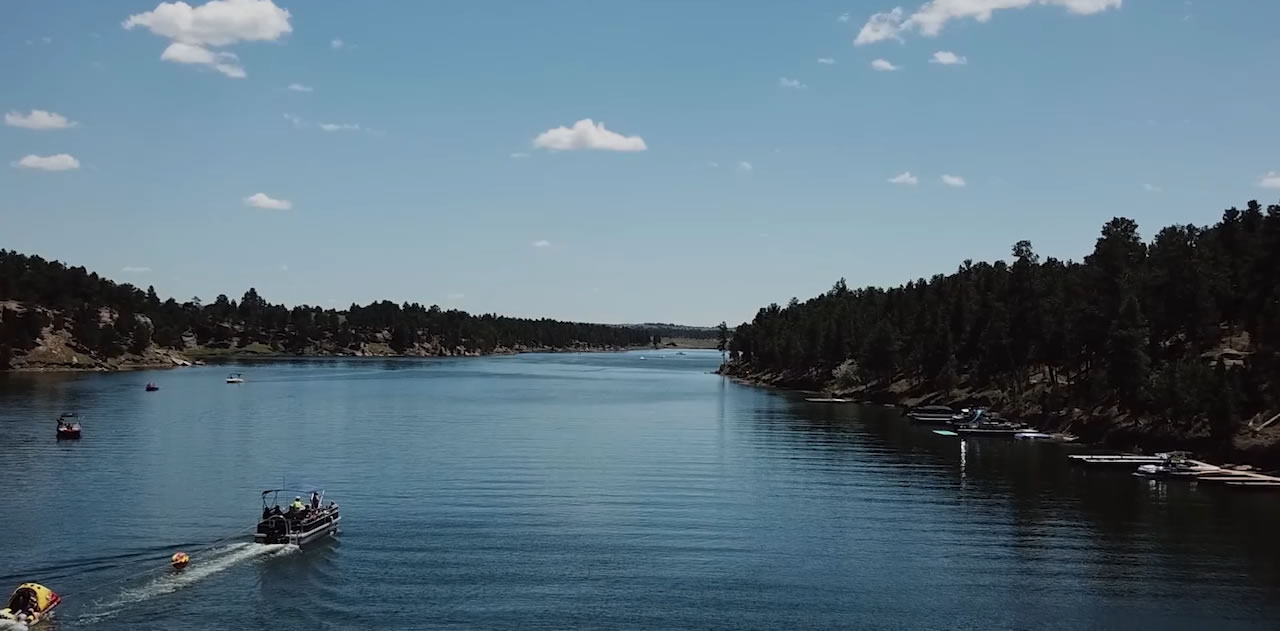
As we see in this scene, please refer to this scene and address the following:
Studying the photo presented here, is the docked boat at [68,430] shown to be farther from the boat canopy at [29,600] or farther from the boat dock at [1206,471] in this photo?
the boat dock at [1206,471]

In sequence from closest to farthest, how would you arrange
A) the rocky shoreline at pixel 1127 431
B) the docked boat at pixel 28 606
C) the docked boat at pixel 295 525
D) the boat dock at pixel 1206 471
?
the docked boat at pixel 28 606
the docked boat at pixel 295 525
the boat dock at pixel 1206 471
the rocky shoreline at pixel 1127 431

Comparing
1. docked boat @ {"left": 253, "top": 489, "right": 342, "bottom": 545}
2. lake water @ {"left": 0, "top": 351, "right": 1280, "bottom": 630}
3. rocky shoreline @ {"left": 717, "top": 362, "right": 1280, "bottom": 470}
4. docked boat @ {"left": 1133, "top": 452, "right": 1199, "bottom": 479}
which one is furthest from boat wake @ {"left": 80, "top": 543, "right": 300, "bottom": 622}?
rocky shoreline @ {"left": 717, "top": 362, "right": 1280, "bottom": 470}

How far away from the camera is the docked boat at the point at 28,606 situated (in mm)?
52406

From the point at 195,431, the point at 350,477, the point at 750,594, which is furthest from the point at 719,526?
the point at 195,431

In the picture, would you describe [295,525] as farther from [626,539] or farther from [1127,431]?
[1127,431]

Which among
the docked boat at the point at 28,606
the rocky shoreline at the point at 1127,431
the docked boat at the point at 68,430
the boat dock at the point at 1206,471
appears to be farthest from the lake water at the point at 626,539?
the rocky shoreline at the point at 1127,431

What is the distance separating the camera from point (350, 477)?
10312 centimetres

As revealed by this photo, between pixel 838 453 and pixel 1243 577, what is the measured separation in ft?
220

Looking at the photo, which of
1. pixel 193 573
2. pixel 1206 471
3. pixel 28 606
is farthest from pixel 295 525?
pixel 1206 471

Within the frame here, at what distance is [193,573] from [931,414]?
496 ft

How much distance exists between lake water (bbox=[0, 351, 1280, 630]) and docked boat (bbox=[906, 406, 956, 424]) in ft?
150

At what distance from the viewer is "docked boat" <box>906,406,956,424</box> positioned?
183m

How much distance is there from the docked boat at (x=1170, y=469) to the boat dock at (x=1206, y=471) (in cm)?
42

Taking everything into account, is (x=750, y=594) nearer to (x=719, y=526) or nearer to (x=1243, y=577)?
(x=719, y=526)
